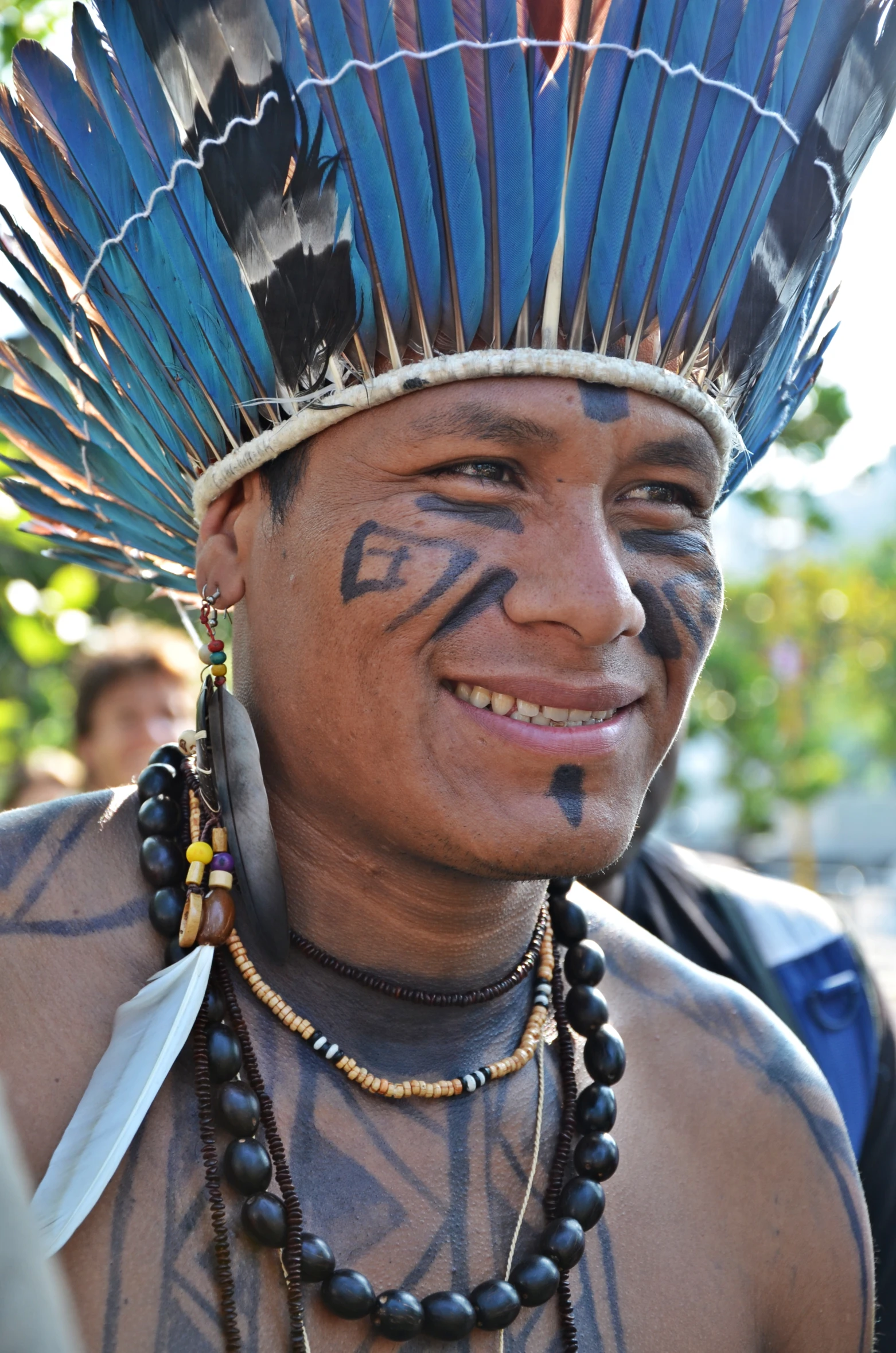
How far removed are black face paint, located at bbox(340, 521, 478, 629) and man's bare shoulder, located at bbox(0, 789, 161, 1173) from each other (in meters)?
0.59

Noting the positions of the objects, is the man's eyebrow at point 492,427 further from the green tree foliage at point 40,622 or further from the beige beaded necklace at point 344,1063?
the green tree foliage at point 40,622

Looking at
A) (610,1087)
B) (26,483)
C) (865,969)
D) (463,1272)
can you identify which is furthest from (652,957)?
(26,483)

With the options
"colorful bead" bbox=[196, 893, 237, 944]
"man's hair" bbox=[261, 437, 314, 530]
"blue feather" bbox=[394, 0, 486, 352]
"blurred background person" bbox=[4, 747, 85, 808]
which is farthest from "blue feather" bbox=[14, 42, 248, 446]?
"blurred background person" bbox=[4, 747, 85, 808]

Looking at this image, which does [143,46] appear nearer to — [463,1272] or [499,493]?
[499,493]

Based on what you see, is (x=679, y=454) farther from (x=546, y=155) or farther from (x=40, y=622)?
(x=40, y=622)

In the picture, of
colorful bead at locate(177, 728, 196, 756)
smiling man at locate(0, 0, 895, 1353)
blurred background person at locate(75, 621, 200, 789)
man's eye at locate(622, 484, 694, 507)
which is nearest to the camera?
smiling man at locate(0, 0, 895, 1353)

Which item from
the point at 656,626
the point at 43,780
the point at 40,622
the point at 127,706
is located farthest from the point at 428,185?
the point at 43,780

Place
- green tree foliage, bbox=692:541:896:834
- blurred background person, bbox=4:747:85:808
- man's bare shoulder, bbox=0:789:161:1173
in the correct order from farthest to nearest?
green tree foliage, bbox=692:541:896:834
blurred background person, bbox=4:747:85:808
man's bare shoulder, bbox=0:789:161:1173

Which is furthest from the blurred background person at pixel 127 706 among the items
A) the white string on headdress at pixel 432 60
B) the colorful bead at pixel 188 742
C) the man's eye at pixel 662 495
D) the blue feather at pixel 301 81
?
the blue feather at pixel 301 81

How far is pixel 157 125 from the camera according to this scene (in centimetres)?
208

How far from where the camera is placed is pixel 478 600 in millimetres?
1961

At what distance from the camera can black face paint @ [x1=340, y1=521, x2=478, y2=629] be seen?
196cm

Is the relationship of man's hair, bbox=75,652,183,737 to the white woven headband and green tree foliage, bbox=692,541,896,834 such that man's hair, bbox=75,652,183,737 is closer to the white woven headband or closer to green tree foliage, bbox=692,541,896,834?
the white woven headband

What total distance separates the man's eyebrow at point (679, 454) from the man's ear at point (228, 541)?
Answer: 2.12 ft
